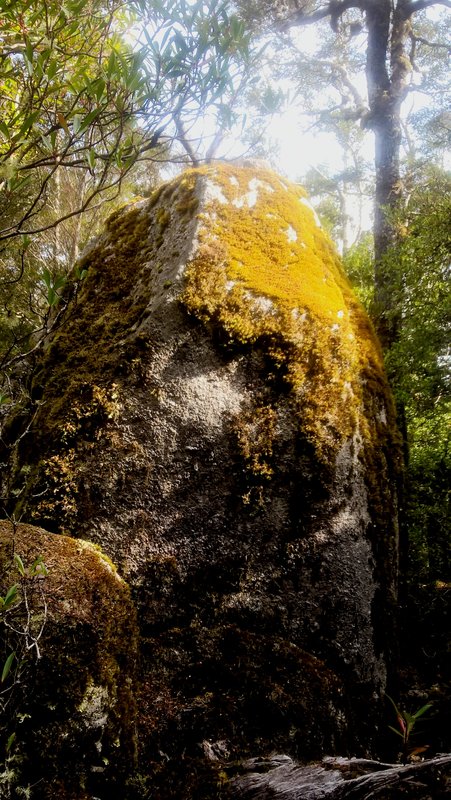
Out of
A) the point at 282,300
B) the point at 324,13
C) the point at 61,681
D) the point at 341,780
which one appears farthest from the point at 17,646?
the point at 324,13

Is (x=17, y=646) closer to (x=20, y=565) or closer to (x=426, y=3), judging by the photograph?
(x=20, y=565)

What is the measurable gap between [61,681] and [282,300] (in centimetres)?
247

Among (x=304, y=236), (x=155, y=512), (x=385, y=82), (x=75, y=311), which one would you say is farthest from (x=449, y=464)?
(x=385, y=82)

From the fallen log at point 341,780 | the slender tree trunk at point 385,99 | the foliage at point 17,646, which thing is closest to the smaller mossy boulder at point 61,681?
the foliage at point 17,646

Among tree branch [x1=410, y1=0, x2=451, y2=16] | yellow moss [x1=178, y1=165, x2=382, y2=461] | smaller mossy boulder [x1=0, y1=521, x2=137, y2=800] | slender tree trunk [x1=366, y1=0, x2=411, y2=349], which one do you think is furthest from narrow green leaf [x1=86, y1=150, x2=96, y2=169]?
tree branch [x1=410, y1=0, x2=451, y2=16]

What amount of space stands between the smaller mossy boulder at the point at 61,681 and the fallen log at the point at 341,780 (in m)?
0.58

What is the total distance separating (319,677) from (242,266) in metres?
2.60

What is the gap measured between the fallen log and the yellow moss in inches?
60.4

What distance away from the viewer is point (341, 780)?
1.64 m

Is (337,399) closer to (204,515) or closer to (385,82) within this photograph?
(204,515)

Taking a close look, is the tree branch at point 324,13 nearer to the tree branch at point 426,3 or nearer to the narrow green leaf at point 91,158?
the tree branch at point 426,3

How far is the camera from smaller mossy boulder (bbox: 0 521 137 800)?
5.67 feet

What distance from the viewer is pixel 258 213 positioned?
3.41m

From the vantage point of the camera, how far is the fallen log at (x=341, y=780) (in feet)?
4.40
